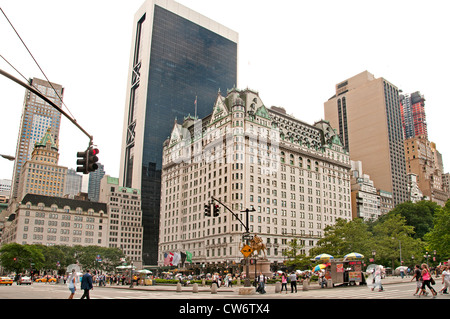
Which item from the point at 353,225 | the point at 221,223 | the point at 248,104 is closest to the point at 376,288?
the point at 353,225

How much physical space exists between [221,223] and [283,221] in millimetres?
18607

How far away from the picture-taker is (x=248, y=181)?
341 feet

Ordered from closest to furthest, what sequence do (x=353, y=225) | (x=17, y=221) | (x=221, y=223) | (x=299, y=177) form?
(x=353, y=225) < (x=221, y=223) < (x=299, y=177) < (x=17, y=221)

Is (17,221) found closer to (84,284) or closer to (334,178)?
(334,178)

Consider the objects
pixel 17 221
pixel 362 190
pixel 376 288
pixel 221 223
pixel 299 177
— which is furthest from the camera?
pixel 362 190

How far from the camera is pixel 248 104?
11231 centimetres

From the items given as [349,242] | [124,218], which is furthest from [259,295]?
[124,218]

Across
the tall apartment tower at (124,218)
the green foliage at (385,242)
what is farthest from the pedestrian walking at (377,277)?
the tall apartment tower at (124,218)

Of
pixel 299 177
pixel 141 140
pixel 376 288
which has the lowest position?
pixel 376 288

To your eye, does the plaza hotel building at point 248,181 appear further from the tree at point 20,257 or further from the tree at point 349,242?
the tree at point 20,257

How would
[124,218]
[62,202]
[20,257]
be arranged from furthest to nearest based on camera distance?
[124,218], [62,202], [20,257]

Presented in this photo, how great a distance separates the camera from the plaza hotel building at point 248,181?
342ft

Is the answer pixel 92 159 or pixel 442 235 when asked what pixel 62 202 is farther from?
pixel 92 159

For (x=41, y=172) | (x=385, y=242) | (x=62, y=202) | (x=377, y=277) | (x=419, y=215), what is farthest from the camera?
(x=41, y=172)
